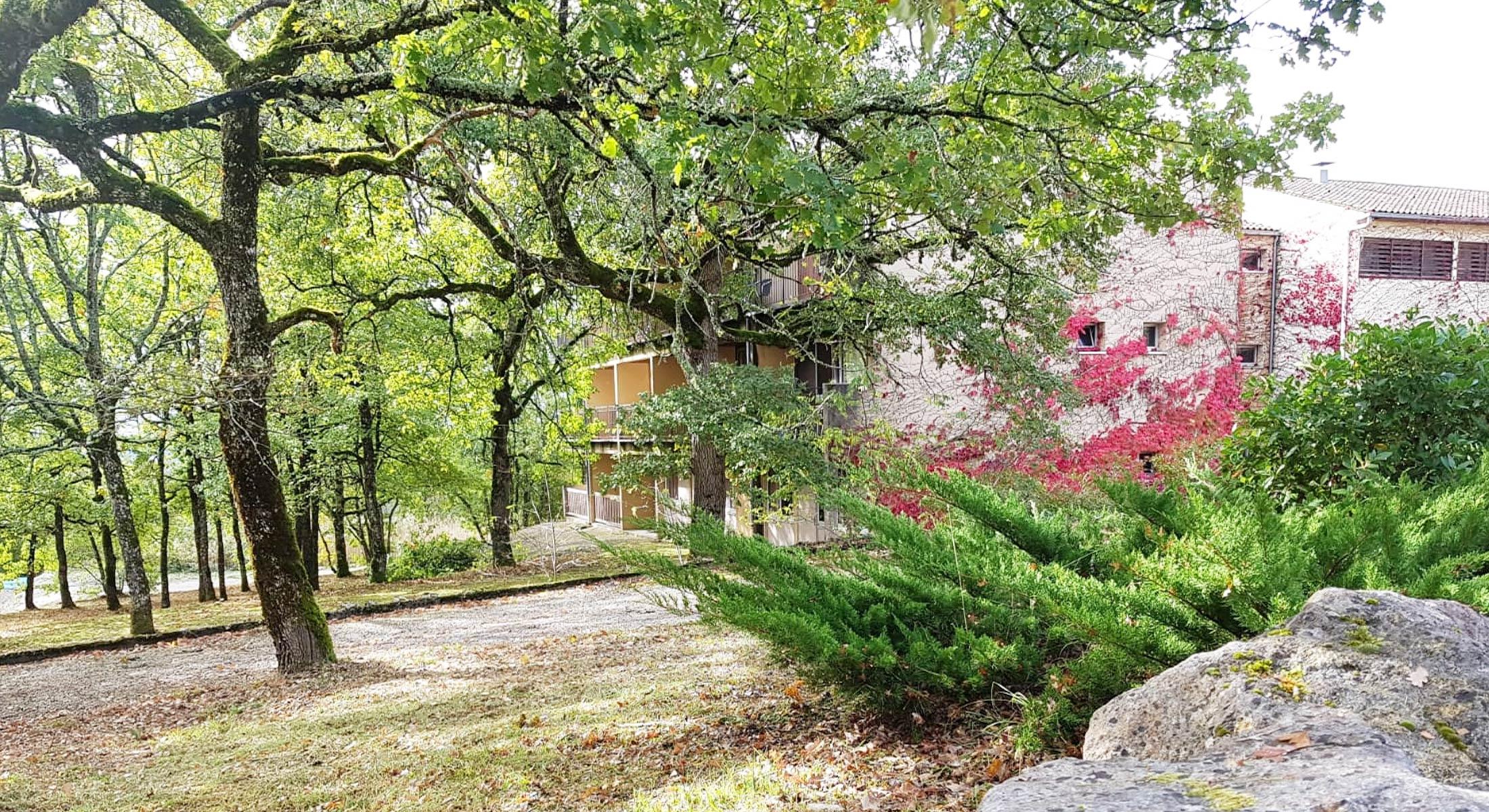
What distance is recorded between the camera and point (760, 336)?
1318cm

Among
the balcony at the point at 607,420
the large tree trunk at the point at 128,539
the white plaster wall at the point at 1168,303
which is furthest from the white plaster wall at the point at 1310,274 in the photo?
the large tree trunk at the point at 128,539

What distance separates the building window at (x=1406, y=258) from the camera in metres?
19.1

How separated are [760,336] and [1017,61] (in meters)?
7.86

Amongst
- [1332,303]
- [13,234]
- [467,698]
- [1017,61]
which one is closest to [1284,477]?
[1017,61]

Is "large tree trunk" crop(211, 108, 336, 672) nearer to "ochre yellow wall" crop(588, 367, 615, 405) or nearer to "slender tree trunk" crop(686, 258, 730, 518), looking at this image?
"slender tree trunk" crop(686, 258, 730, 518)

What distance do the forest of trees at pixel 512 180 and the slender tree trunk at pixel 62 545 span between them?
2232 mm

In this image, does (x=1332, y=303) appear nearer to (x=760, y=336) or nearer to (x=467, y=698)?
(x=760, y=336)

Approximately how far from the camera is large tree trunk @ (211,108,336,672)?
7.39m

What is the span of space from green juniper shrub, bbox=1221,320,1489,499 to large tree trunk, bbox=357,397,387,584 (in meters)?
16.0

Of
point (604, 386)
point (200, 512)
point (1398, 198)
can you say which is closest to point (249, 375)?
point (200, 512)

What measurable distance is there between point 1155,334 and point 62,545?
83.4 ft

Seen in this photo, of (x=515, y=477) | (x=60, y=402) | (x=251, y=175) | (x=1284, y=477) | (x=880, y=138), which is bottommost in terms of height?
(x=515, y=477)

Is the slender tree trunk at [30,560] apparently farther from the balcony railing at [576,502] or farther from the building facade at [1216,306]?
the balcony railing at [576,502]

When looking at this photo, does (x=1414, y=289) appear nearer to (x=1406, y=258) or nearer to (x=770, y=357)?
(x=1406, y=258)
